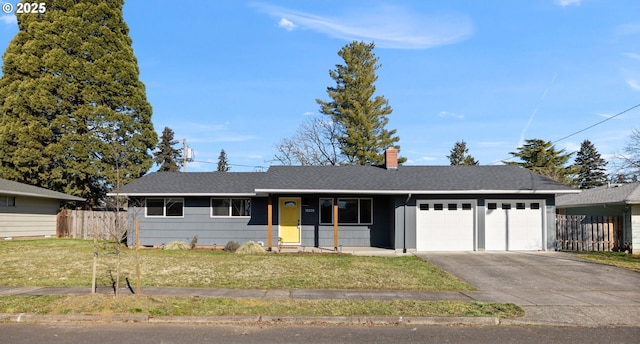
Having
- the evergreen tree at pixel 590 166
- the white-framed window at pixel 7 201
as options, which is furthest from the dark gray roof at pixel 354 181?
the evergreen tree at pixel 590 166

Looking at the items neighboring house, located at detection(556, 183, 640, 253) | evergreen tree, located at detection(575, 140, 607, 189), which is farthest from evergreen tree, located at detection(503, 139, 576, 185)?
neighboring house, located at detection(556, 183, 640, 253)

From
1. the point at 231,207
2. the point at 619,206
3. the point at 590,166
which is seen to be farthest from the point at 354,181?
the point at 590,166

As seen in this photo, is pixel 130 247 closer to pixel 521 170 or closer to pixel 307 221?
pixel 307 221

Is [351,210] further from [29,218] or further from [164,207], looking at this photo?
[29,218]

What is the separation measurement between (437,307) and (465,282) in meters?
3.33

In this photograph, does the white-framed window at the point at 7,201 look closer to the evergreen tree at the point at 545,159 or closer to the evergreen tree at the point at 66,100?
the evergreen tree at the point at 66,100

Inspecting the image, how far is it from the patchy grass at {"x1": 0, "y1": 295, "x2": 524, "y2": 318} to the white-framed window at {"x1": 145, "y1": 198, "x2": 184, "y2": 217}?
10839 mm

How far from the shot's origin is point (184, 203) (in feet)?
64.1

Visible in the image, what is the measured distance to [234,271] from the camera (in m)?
12.4

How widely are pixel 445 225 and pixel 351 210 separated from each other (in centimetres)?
398

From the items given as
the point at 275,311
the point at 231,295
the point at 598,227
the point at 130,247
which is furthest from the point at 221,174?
the point at 598,227

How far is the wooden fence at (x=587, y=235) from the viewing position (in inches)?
768

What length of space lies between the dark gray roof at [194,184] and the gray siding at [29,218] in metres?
6.84

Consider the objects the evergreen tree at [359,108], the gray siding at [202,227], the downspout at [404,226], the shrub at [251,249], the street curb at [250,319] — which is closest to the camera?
the street curb at [250,319]
